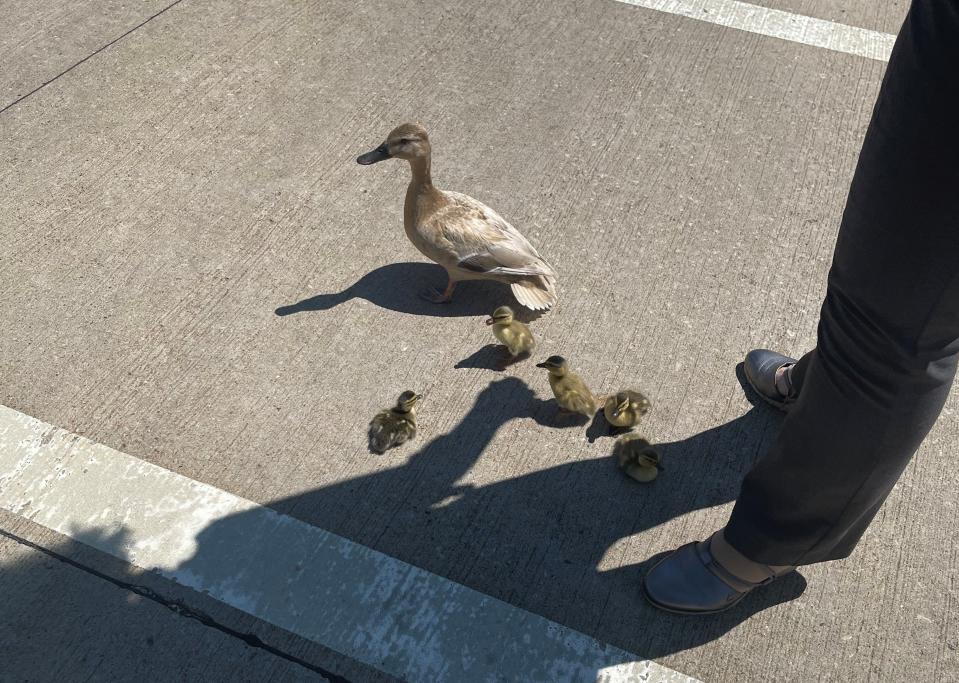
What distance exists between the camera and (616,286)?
430 centimetres

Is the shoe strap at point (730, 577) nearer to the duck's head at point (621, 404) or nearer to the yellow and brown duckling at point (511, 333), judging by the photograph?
the duck's head at point (621, 404)

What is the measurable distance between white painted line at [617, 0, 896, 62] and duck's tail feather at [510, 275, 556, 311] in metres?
3.12

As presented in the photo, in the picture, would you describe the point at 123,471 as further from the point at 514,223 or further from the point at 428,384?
the point at 514,223

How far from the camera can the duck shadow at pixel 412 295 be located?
4168 mm

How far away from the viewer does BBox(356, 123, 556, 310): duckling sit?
402cm

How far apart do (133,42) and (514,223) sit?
296 cm

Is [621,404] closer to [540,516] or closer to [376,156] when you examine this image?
[540,516]

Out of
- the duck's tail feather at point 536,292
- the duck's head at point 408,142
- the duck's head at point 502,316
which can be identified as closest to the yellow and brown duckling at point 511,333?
the duck's head at point 502,316

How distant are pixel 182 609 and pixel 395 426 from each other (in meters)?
1.04

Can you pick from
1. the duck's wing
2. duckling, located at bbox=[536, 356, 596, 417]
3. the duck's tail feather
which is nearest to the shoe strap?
duckling, located at bbox=[536, 356, 596, 417]

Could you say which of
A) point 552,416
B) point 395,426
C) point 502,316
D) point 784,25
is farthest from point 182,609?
point 784,25

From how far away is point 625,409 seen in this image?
357 centimetres

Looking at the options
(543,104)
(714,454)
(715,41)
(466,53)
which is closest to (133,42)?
(466,53)

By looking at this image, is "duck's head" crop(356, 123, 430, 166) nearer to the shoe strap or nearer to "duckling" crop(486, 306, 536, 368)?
"duckling" crop(486, 306, 536, 368)
